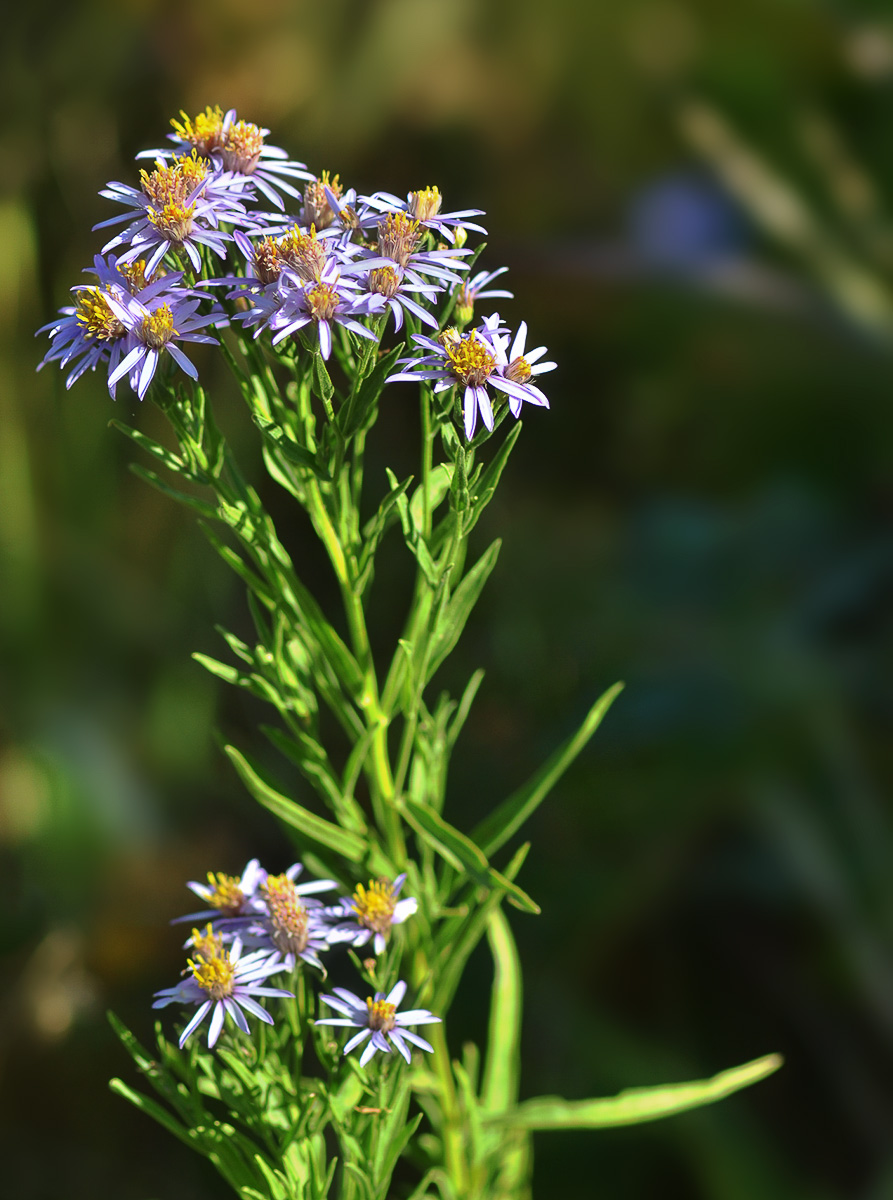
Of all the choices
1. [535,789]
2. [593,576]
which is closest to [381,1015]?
[535,789]

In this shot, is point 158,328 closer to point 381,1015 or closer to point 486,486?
point 486,486

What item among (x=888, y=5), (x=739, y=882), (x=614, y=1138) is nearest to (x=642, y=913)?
(x=739, y=882)

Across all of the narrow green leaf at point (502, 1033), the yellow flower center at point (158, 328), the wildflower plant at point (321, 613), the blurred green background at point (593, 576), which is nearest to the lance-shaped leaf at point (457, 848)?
the wildflower plant at point (321, 613)

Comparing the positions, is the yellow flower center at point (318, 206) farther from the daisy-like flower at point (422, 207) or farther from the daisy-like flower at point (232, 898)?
the daisy-like flower at point (232, 898)

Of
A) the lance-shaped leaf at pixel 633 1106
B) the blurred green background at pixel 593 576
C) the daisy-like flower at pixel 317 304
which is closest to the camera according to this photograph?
the daisy-like flower at pixel 317 304

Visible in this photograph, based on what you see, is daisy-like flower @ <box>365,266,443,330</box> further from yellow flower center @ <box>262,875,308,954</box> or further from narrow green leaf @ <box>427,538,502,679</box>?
yellow flower center @ <box>262,875,308,954</box>

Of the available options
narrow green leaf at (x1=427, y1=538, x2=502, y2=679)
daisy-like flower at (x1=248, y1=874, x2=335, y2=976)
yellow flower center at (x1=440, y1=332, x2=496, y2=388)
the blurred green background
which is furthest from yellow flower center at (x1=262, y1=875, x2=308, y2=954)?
the blurred green background

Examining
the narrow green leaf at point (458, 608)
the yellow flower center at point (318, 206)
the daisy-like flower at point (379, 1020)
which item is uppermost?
the yellow flower center at point (318, 206)
